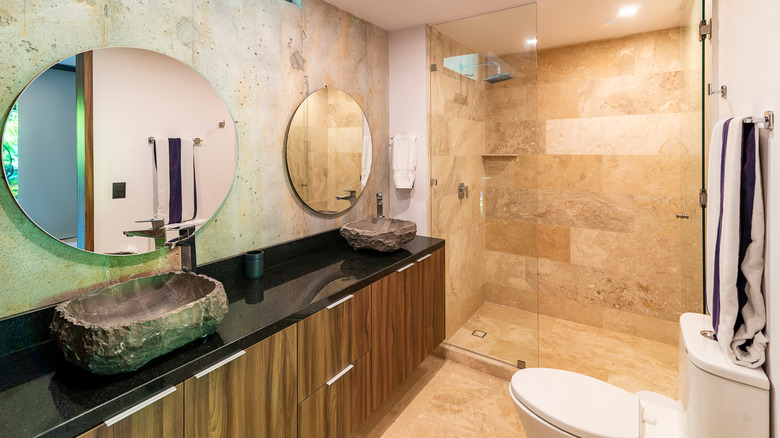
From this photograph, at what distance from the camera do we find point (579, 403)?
4.99 ft

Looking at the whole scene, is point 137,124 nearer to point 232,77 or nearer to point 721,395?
point 232,77

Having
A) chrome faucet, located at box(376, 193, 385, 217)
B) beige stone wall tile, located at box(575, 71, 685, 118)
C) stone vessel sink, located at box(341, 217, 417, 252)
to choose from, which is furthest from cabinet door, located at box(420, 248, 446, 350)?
beige stone wall tile, located at box(575, 71, 685, 118)

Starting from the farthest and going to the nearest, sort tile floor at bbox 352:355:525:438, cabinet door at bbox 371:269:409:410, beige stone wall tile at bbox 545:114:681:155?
beige stone wall tile at bbox 545:114:681:155, tile floor at bbox 352:355:525:438, cabinet door at bbox 371:269:409:410

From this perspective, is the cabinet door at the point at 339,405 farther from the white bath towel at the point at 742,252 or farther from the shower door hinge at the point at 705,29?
the shower door hinge at the point at 705,29

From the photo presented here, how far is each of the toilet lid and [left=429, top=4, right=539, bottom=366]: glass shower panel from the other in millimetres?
1040

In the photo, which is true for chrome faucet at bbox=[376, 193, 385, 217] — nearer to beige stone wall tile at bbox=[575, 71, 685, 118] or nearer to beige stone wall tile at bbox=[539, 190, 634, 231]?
beige stone wall tile at bbox=[539, 190, 634, 231]

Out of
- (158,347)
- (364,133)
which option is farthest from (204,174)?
(364,133)

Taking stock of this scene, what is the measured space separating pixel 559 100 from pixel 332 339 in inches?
114

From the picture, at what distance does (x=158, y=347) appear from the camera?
1.09 meters

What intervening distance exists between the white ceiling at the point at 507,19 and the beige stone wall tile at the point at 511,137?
1.69 ft

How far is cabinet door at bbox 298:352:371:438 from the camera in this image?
1548mm

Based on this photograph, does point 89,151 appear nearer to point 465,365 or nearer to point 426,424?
point 426,424

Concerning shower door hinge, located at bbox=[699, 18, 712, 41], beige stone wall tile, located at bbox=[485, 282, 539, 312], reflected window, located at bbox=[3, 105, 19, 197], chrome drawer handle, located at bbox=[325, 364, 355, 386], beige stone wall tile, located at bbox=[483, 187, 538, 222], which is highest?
shower door hinge, located at bbox=[699, 18, 712, 41]

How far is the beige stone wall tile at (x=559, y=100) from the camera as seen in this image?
129 inches
